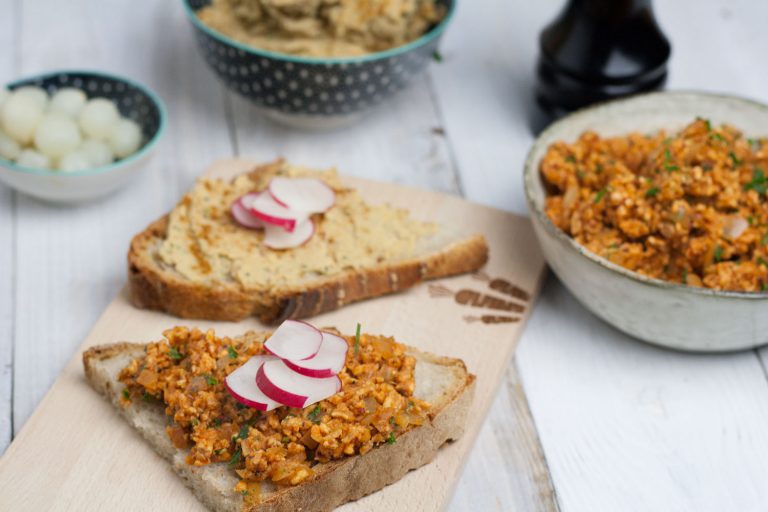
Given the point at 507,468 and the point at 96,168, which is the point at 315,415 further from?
the point at 96,168

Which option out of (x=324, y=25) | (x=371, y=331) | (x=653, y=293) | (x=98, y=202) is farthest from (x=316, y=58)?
(x=653, y=293)

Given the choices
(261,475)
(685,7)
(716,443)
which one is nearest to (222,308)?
(261,475)

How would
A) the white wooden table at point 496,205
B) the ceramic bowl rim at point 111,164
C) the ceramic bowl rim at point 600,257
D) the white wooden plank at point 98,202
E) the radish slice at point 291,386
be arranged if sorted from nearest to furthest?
1. the radish slice at point 291,386
2. the ceramic bowl rim at point 600,257
3. the white wooden table at point 496,205
4. the white wooden plank at point 98,202
5. the ceramic bowl rim at point 111,164

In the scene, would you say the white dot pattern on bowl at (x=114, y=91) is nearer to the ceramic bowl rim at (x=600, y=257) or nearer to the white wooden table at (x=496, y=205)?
the white wooden table at (x=496, y=205)

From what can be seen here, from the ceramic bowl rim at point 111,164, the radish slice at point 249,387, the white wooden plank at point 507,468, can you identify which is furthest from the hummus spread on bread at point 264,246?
the white wooden plank at point 507,468

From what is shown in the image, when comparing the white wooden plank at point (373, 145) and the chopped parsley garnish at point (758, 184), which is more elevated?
the chopped parsley garnish at point (758, 184)

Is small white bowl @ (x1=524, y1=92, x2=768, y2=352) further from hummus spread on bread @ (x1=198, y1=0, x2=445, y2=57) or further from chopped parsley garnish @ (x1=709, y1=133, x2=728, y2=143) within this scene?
hummus spread on bread @ (x1=198, y1=0, x2=445, y2=57)
